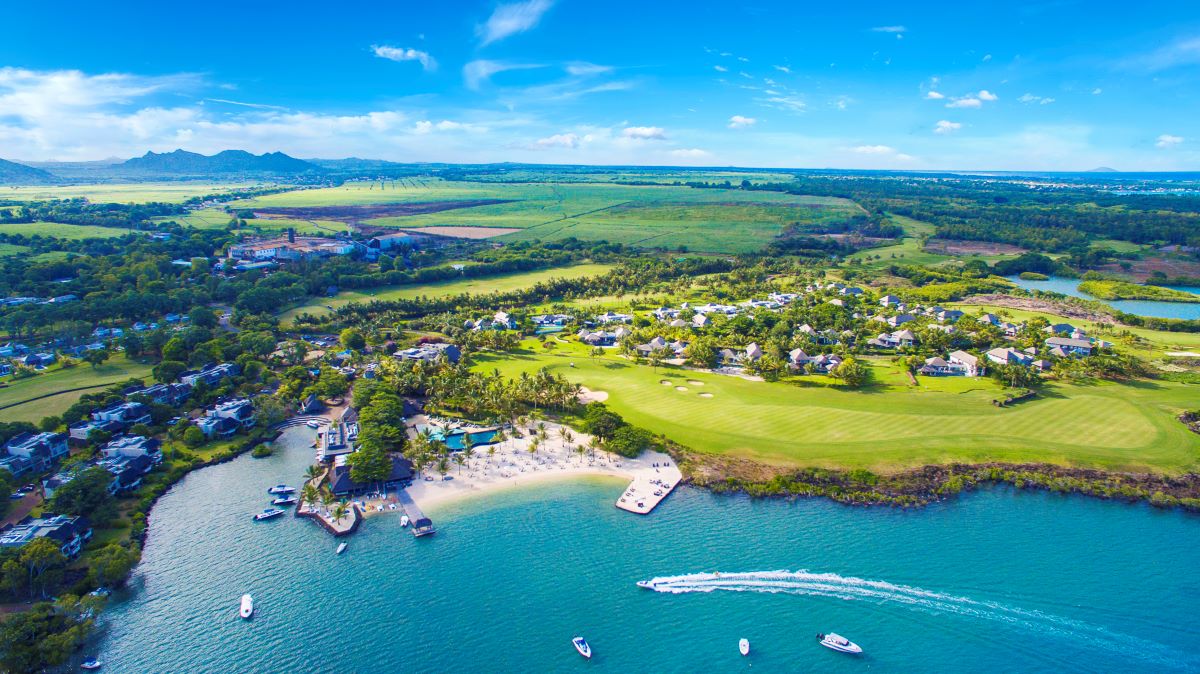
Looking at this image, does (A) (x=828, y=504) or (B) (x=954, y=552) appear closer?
(B) (x=954, y=552)

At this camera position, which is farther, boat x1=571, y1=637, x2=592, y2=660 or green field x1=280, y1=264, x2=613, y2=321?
green field x1=280, y1=264, x2=613, y2=321

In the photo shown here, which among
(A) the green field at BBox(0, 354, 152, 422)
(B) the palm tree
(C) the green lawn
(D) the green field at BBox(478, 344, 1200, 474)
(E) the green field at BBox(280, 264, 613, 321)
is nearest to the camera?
(B) the palm tree

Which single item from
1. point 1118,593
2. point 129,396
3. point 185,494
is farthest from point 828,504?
point 129,396

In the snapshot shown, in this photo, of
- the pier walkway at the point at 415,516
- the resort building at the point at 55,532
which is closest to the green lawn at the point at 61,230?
the resort building at the point at 55,532

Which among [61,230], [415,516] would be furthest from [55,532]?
[61,230]

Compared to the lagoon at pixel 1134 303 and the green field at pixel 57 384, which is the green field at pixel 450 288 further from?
the lagoon at pixel 1134 303

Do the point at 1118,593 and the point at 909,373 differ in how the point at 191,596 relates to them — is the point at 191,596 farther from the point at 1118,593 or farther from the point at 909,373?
the point at 909,373

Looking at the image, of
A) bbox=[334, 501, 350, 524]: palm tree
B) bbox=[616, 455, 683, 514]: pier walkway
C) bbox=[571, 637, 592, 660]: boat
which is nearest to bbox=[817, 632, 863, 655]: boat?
bbox=[571, 637, 592, 660]: boat

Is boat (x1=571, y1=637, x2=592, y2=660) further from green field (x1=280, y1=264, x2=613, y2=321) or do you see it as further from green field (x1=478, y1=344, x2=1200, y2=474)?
green field (x1=280, y1=264, x2=613, y2=321)
